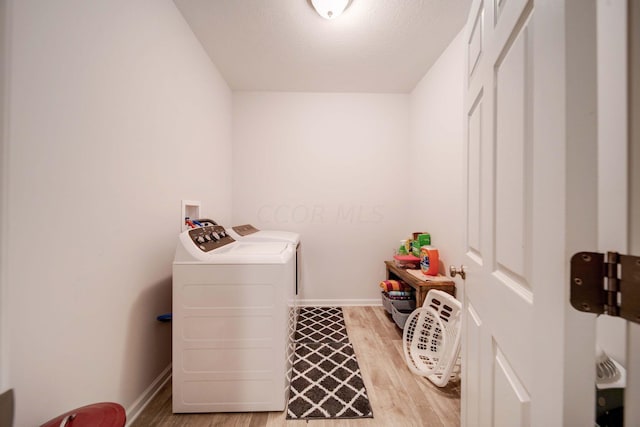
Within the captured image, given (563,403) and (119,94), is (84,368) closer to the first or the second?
(119,94)

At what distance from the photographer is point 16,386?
2.51 ft

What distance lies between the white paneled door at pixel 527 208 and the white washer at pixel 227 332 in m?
0.93

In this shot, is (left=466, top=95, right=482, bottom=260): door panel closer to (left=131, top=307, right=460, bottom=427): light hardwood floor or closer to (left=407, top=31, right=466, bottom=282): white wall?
(left=407, top=31, right=466, bottom=282): white wall

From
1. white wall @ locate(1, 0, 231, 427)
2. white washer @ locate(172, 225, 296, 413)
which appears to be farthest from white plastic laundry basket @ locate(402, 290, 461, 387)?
white wall @ locate(1, 0, 231, 427)

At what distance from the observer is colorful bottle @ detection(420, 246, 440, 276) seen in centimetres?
203

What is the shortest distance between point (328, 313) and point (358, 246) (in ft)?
2.77

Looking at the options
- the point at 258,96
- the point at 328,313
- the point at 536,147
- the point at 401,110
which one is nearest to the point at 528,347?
the point at 536,147

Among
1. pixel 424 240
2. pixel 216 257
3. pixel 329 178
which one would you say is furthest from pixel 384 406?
pixel 329 178

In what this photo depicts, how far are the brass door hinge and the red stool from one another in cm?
121

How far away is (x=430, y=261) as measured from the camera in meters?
2.04

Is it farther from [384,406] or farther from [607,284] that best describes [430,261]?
[607,284]

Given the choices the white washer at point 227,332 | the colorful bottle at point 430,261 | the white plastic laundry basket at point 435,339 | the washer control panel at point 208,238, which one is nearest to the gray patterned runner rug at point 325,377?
the white washer at point 227,332

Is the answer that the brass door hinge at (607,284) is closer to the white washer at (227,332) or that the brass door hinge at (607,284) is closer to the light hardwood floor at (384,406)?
the white washer at (227,332)

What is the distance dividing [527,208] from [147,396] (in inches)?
80.0
